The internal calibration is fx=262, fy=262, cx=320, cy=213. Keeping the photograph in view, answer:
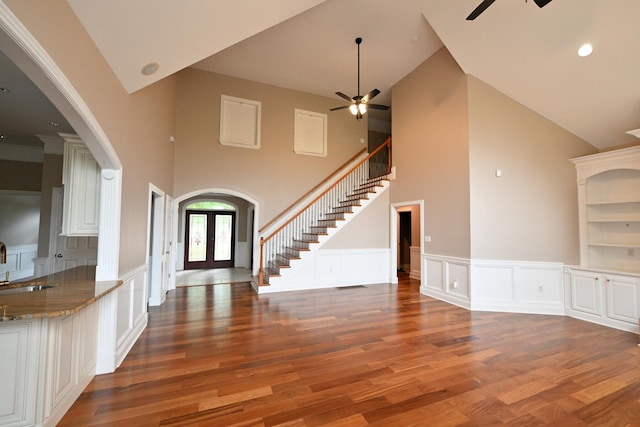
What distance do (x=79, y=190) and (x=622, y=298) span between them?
702 cm

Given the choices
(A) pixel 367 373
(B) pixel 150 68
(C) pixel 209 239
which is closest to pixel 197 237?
(C) pixel 209 239

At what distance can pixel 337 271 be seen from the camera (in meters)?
6.29

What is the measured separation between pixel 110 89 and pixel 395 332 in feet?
13.9

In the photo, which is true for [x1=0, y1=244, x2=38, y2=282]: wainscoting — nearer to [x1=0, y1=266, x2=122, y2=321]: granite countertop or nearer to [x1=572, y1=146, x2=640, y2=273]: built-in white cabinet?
[x1=0, y1=266, x2=122, y2=321]: granite countertop

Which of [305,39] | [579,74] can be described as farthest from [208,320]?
[579,74]

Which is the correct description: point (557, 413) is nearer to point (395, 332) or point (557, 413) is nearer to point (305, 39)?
point (395, 332)

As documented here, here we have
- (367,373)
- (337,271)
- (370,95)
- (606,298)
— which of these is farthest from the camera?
(337,271)

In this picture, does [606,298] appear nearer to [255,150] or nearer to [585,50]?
[585,50]

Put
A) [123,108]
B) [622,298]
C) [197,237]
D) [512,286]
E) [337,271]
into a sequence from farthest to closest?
[197,237], [337,271], [512,286], [622,298], [123,108]

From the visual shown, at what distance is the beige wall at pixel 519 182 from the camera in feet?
15.1

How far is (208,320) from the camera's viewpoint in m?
3.97

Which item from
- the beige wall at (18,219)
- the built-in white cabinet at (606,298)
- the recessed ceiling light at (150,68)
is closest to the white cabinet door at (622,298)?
the built-in white cabinet at (606,298)

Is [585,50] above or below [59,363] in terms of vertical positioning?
Result: above

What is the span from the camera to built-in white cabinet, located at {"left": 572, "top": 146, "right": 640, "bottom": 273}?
410 centimetres
